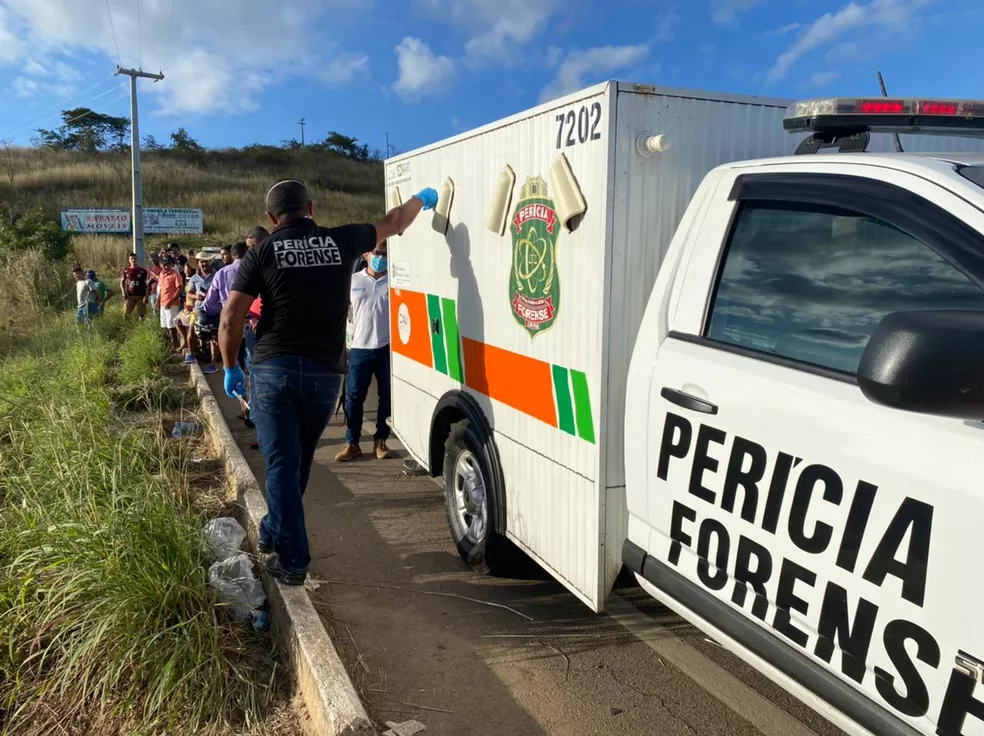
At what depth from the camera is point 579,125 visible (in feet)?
9.20

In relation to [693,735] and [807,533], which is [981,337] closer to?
[807,533]

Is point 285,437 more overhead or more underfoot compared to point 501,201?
more underfoot

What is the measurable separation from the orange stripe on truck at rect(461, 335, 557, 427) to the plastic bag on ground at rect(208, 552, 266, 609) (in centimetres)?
150

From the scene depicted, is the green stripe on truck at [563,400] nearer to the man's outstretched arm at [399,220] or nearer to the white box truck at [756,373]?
the white box truck at [756,373]

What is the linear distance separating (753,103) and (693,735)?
2.49 metres

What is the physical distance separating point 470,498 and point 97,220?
36.6 metres

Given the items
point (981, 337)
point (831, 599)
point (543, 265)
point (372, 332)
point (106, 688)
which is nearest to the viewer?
point (981, 337)

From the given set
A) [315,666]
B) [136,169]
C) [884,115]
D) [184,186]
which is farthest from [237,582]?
[184,186]

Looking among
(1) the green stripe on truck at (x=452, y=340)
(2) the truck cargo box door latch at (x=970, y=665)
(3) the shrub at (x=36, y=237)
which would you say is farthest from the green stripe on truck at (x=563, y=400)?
(3) the shrub at (x=36, y=237)

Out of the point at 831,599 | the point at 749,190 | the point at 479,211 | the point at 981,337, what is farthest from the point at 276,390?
the point at 981,337

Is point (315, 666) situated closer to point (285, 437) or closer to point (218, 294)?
point (285, 437)

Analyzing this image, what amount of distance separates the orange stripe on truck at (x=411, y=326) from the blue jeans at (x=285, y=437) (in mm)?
1179

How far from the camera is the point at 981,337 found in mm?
1381

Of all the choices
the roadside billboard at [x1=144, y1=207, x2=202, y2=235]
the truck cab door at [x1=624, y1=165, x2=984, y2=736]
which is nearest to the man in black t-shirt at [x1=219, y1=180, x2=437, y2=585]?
the truck cab door at [x1=624, y1=165, x2=984, y2=736]
